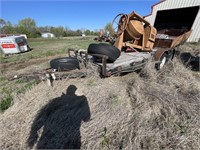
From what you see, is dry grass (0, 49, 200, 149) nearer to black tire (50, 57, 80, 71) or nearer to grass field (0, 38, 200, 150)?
grass field (0, 38, 200, 150)

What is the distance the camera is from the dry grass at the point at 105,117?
175cm

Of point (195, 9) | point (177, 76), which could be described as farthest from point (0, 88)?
point (195, 9)

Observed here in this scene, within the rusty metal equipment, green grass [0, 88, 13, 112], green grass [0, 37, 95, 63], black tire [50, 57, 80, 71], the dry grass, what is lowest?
green grass [0, 37, 95, 63]

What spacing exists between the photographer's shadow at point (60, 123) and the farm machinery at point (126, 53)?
0.95 m

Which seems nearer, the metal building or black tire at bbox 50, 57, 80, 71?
black tire at bbox 50, 57, 80, 71

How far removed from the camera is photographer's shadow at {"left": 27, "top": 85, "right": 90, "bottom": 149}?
5.87 ft

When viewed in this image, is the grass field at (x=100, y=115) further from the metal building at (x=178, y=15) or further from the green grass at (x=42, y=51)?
the metal building at (x=178, y=15)

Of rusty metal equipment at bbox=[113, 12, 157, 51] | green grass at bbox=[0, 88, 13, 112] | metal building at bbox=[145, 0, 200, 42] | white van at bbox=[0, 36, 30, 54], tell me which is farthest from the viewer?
metal building at bbox=[145, 0, 200, 42]

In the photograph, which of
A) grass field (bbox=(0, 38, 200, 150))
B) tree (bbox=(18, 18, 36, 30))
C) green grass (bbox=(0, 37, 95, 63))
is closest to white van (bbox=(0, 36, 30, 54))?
green grass (bbox=(0, 37, 95, 63))

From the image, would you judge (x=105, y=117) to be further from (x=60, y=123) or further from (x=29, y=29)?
(x=29, y=29)

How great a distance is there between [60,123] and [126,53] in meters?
3.26

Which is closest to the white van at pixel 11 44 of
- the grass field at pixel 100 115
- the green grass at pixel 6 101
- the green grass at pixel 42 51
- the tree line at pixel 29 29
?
the green grass at pixel 42 51

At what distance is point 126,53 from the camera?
14.2 ft

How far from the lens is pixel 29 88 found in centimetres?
304
